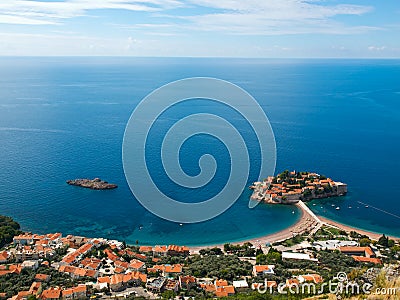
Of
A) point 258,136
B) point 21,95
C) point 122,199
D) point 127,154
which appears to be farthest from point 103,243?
point 21,95

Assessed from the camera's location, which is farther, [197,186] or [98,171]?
[98,171]

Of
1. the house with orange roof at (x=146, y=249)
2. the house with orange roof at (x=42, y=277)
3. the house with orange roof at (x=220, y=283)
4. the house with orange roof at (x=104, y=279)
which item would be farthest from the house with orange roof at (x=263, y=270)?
the house with orange roof at (x=42, y=277)

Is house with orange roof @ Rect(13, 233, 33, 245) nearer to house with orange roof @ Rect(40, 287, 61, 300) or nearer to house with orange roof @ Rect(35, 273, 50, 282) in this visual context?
house with orange roof @ Rect(35, 273, 50, 282)

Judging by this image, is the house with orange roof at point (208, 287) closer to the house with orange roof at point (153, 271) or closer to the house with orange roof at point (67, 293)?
the house with orange roof at point (153, 271)

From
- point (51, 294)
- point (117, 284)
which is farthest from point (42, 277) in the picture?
point (117, 284)

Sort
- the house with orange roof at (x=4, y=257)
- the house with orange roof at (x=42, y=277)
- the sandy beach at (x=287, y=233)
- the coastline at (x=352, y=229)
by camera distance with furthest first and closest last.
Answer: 1. the coastline at (x=352, y=229)
2. the sandy beach at (x=287, y=233)
3. the house with orange roof at (x=4, y=257)
4. the house with orange roof at (x=42, y=277)

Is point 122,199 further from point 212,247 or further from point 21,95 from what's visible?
point 21,95

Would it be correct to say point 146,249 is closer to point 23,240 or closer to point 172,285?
point 172,285
